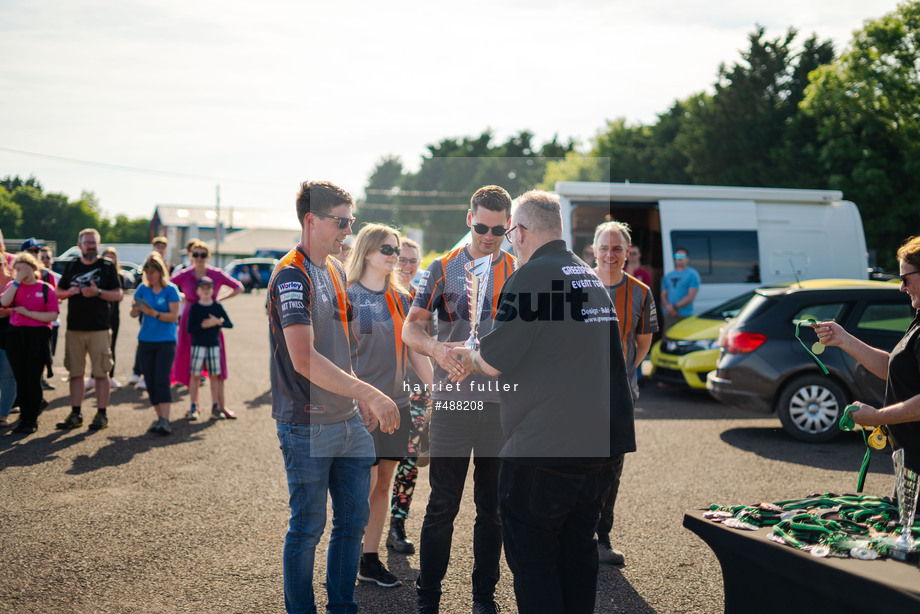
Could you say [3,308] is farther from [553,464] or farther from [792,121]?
[792,121]

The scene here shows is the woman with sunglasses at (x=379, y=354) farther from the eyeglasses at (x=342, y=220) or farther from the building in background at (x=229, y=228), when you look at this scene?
the building in background at (x=229, y=228)

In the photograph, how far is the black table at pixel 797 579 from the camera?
2525 millimetres

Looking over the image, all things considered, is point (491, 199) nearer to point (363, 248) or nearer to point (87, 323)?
point (363, 248)

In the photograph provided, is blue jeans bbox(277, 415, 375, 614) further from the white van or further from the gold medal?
the white van

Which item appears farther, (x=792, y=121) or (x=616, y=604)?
(x=792, y=121)

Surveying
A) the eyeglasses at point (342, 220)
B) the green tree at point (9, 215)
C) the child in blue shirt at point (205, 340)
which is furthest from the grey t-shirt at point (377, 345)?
the green tree at point (9, 215)

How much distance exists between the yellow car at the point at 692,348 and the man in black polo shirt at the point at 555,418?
275 inches

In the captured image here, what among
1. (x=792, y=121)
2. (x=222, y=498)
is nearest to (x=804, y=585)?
(x=222, y=498)

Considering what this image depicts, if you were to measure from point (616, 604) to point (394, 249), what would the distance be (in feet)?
7.82

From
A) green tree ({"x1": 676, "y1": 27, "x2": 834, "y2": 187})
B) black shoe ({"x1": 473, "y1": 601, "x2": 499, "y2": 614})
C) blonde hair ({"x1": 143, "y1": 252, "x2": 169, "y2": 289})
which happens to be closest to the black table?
black shoe ({"x1": 473, "y1": 601, "x2": 499, "y2": 614})

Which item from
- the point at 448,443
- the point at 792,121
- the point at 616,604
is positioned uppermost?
the point at 792,121

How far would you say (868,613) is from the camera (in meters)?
2.55

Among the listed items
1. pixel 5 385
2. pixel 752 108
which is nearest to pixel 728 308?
pixel 5 385

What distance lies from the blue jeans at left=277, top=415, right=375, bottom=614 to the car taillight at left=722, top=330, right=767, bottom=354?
6.09 meters
